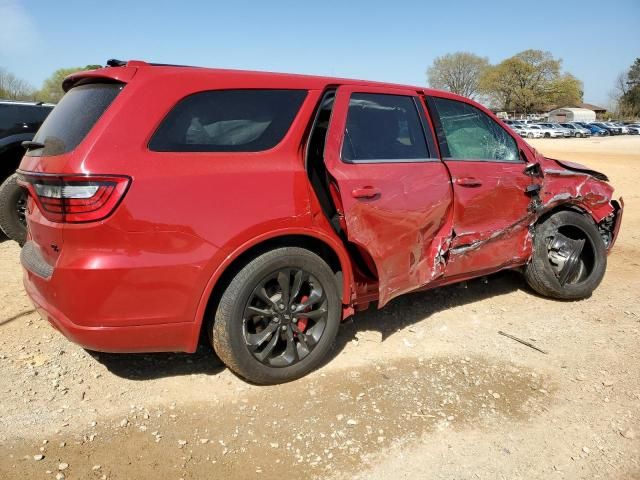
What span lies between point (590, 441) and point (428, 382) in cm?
94

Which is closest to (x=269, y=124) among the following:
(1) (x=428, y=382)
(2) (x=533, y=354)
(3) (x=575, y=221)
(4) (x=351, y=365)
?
(4) (x=351, y=365)

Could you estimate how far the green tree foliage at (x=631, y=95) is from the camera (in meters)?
95.4

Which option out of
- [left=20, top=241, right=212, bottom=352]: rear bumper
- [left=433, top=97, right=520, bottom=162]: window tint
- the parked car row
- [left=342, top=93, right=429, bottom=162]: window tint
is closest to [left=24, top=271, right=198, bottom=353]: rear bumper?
[left=20, top=241, right=212, bottom=352]: rear bumper

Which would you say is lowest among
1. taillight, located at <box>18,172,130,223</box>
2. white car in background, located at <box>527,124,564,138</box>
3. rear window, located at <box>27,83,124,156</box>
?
white car in background, located at <box>527,124,564,138</box>

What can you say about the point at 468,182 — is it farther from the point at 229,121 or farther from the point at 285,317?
→ the point at 229,121

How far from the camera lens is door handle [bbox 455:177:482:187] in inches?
150

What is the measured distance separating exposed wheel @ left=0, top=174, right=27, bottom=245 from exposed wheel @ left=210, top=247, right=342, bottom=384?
4.02 m

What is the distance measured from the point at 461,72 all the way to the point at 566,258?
97.0m

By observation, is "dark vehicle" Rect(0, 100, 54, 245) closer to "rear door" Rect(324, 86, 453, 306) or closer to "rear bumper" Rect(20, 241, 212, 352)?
"rear bumper" Rect(20, 241, 212, 352)

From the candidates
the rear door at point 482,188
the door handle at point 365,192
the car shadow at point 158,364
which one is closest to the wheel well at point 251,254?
the car shadow at point 158,364

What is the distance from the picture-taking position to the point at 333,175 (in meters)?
3.18

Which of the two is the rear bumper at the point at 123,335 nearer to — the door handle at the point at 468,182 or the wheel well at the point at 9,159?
the door handle at the point at 468,182

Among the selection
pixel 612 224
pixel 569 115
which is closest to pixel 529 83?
pixel 569 115

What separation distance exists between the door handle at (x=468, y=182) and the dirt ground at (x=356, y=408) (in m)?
1.13
